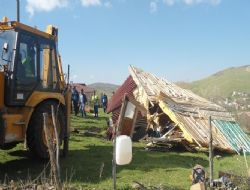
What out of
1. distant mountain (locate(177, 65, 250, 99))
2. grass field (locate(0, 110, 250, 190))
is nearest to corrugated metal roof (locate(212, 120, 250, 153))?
grass field (locate(0, 110, 250, 190))

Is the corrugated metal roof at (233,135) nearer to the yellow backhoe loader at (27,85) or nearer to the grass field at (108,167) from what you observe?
the grass field at (108,167)

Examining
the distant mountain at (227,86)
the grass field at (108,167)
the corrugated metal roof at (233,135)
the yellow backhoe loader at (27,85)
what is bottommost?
the grass field at (108,167)

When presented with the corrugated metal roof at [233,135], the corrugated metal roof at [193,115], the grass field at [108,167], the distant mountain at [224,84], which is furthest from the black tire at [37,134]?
the distant mountain at [224,84]

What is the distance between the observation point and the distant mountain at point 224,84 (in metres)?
79.6

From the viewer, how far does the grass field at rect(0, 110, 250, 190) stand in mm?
8656

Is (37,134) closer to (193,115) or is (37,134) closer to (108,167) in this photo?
(108,167)

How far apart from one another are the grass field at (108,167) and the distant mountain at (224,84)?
6029cm

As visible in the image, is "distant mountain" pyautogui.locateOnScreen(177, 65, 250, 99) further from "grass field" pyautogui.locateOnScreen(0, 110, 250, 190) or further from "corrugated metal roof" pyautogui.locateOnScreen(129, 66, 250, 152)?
"grass field" pyautogui.locateOnScreen(0, 110, 250, 190)

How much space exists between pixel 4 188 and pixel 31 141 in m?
2.32

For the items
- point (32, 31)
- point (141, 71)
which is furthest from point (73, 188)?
point (141, 71)

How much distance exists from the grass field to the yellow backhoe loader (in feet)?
2.10

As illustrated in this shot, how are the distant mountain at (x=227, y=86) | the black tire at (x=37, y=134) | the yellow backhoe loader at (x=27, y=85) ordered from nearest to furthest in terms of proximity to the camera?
the yellow backhoe loader at (x=27, y=85) < the black tire at (x=37, y=134) < the distant mountain at (x=227, y=86)

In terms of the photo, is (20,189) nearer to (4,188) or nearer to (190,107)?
(4,188)

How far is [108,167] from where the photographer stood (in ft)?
33.1
